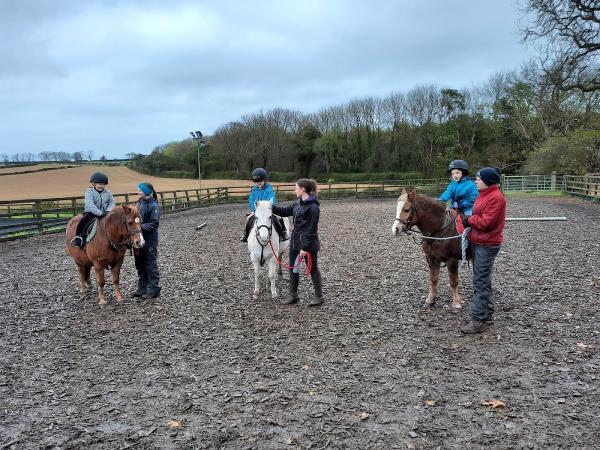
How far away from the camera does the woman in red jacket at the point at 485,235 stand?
15.5 feet

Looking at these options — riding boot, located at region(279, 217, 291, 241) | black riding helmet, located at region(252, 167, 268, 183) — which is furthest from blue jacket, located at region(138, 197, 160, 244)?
riding boot, located at region(279, 217, 291, 241)

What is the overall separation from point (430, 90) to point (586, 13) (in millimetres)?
29144

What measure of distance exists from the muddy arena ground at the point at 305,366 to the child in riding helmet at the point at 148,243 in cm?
31

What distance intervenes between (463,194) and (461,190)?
0.07 metres

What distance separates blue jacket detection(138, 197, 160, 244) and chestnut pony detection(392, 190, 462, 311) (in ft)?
12.6

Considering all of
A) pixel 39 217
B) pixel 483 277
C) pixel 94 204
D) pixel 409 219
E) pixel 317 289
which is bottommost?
pixel 317 289

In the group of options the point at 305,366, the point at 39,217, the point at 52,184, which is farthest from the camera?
the point at 52,184

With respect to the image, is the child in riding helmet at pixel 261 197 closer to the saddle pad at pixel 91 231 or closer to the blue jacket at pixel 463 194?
the saddle pad at pixel 91 231

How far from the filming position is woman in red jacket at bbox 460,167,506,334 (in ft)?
15.5

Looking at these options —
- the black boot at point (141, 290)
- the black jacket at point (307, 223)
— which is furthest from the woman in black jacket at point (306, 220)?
the black boot at point (141, 290)

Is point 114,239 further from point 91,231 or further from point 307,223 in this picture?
point 307,223

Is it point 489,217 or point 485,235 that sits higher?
point 489,217

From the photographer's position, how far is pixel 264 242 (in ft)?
21.1

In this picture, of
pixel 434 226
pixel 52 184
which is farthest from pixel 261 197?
pixel 52 184
